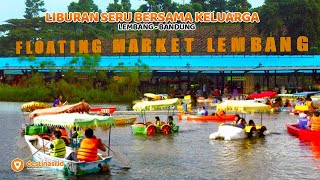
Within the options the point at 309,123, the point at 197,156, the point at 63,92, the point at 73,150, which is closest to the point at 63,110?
the point at 73,150

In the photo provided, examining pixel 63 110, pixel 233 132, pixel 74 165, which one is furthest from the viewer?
pixel 233 132

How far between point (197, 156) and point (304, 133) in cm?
761

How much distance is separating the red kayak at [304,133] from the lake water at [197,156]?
0.42m

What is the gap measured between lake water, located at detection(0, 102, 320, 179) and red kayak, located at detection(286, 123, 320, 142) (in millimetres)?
420

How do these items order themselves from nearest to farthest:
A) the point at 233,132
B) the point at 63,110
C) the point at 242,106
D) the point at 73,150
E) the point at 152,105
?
1. the point at 73,150
2. the point at 63,110
3. the point at 233,132
4. the point at 242,106
5. the point at 152,105

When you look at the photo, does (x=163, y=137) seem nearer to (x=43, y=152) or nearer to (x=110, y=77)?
(x=43, y=152)

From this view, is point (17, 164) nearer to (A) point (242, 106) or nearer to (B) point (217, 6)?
(A) point (242, 106)

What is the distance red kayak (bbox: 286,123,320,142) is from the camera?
1096 inches

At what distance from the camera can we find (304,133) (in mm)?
29000

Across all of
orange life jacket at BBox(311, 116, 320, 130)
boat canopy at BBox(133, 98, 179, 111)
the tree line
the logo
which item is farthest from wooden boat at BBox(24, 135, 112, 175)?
the tree line

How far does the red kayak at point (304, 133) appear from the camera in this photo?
91.3 ft

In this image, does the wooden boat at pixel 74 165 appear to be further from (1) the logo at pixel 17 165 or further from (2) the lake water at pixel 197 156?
(1) the logo at pixel 17 165

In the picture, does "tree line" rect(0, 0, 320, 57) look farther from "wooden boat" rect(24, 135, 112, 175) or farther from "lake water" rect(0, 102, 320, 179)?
"wooden boat" rect(24, 135, 112, 175)

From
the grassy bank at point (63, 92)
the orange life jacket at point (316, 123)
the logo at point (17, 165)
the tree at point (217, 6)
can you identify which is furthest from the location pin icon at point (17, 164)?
the tree at point (217, 6)
